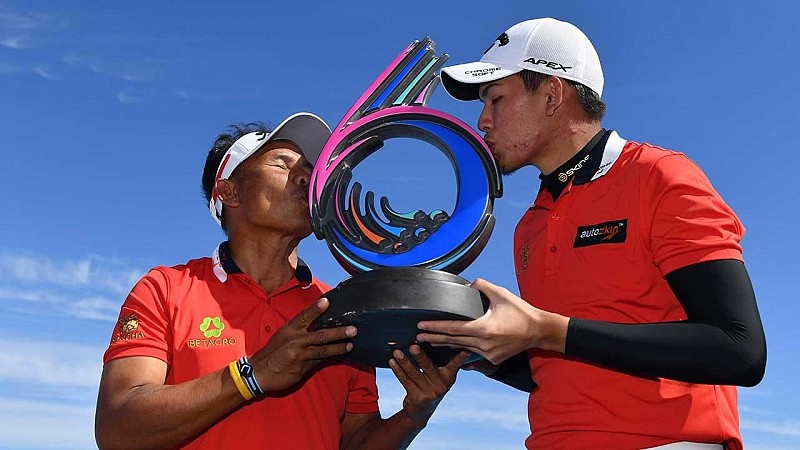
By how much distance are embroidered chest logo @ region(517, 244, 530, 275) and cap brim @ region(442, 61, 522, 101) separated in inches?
35.6

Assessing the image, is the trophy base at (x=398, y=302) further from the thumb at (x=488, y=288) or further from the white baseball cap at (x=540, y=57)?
the white baseball cap at (x=540, y=57)

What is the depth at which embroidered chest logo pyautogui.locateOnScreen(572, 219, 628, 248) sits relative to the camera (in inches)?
146

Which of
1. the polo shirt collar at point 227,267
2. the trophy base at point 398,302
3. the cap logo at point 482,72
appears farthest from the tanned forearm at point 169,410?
the cap logo at point 482,72

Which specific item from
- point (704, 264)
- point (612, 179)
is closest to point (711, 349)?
point (704, 264)

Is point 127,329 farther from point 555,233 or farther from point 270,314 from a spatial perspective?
point 555,233

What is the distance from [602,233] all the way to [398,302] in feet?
3.25

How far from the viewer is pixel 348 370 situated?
5.29 metres

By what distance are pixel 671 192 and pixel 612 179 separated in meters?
0.38

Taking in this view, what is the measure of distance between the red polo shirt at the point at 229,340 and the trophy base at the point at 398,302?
1.08 m

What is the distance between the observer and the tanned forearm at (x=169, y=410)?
4320mm

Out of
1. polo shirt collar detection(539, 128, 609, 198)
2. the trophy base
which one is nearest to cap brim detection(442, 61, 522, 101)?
polo shirt collar detection(539, 128, 609, 198)

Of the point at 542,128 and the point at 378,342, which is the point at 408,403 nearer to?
the point at 378,342

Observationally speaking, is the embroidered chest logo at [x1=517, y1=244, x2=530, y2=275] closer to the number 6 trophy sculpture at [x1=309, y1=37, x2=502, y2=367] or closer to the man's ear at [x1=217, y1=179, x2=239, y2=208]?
the number 6 trophy sculpture at [x1=309, y1=37, x2=502, y2=367]

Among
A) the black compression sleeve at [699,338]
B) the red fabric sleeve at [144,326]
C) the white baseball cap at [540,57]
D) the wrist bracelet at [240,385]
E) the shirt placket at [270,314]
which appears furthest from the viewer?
the shirt placket at [270,314]
